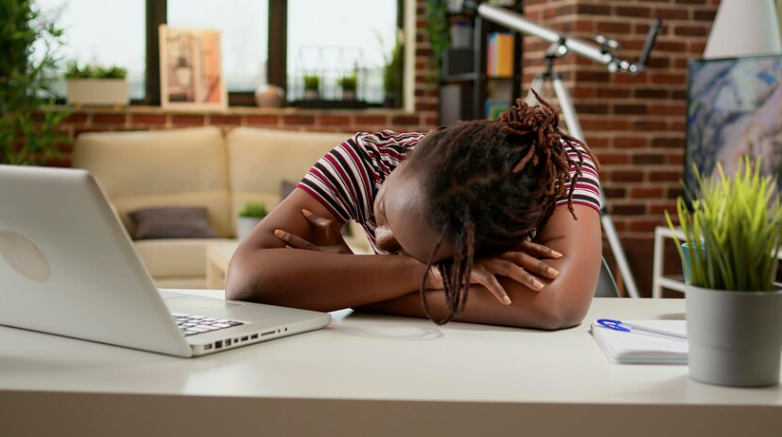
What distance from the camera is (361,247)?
13.3 feet

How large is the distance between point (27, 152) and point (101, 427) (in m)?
4.10

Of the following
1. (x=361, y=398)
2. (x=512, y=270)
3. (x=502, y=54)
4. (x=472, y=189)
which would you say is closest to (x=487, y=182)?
(x=472, y=189)

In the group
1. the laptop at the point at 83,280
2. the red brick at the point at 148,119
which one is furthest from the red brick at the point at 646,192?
the laptop at the point at 83,280

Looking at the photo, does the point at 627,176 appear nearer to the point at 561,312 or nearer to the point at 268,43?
the point at 268,43

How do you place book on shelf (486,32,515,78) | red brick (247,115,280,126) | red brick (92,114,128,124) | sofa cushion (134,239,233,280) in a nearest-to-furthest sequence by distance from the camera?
1. sofa cushion (134,239,233,280)
2. book on shelf (486,32,515,78)
3. red brick (92,114,128,124)
4. red brick (247,115,280,126)

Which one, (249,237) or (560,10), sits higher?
(560,10)

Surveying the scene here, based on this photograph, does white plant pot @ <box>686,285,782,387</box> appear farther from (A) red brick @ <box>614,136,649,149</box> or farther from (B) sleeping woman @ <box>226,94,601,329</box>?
(A) red brick @ <box>614,136,649,149</box>

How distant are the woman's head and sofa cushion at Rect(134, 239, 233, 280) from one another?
3145 mm

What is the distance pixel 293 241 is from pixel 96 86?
3893mm

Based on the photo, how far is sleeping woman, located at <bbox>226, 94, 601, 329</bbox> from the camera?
3.43 feet

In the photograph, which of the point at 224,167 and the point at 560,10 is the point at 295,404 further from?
the point at 224,167

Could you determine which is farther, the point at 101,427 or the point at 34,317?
the point at 34,317

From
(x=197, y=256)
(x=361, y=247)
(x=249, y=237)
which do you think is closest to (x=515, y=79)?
(x=361, y=247)

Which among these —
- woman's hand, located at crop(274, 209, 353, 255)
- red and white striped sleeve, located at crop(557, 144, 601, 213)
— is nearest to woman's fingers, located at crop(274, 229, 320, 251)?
woman's hand, located at crop(274, 209, 353, 255)
